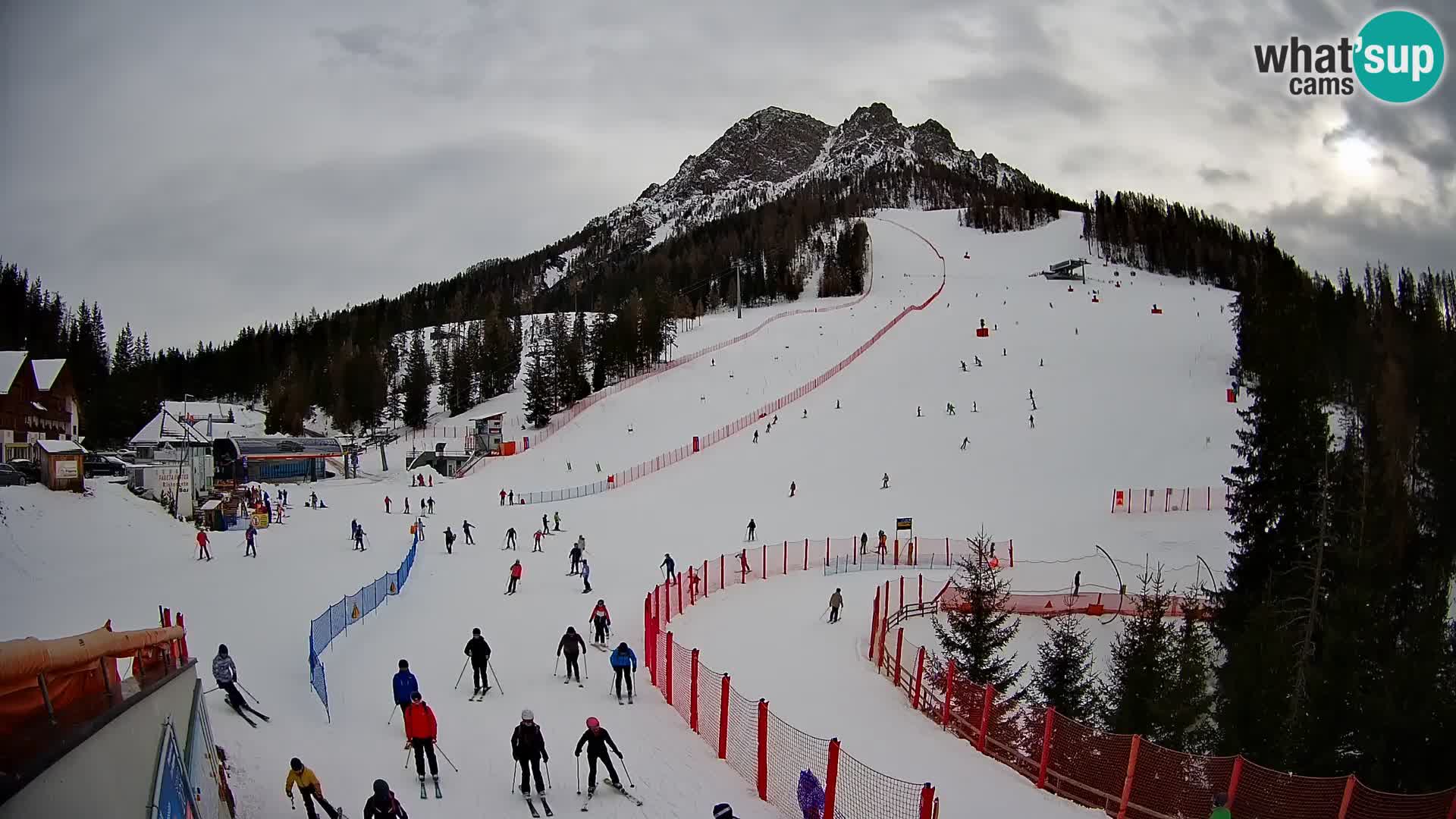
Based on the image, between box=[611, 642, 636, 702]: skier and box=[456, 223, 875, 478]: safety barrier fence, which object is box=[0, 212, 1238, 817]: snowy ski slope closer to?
box=[611, 642, 636, 702]: skier

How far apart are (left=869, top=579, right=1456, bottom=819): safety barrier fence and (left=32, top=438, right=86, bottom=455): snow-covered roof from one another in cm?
3007

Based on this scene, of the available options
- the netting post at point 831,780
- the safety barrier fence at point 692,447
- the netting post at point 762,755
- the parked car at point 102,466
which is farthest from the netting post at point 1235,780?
the parked car at point 102,466

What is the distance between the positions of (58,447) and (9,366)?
5103mm

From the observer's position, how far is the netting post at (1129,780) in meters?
9.38

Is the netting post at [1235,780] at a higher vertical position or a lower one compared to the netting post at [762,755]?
higher

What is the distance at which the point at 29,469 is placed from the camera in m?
28.5

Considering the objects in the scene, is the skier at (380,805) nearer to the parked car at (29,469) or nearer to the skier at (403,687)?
the skier at (403,687)

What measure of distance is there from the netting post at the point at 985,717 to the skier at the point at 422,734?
24.2ft

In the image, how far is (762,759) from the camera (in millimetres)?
10609

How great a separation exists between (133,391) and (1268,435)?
8473cm

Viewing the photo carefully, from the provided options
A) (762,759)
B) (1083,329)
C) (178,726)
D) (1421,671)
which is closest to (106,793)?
(178,726)

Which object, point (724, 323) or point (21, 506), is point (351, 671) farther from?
point (724, 323)

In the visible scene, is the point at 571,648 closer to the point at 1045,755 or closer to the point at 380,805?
the point at 380,805

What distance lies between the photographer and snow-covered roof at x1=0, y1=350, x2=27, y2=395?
24.5 m
